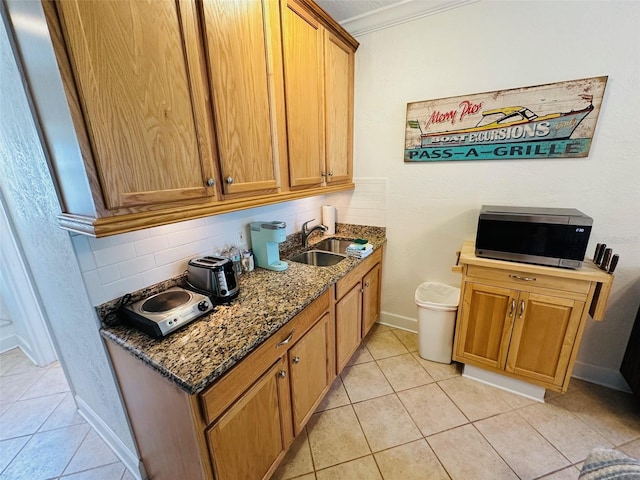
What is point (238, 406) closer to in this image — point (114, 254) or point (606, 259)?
point (114, 254)

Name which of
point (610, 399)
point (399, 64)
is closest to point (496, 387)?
point (610, 399)

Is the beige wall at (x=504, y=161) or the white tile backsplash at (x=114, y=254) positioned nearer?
→ the white tile backsplash at (x=114, y=254)

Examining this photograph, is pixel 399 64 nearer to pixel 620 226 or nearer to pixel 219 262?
pixel 620 226

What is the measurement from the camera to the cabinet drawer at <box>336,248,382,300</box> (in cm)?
176

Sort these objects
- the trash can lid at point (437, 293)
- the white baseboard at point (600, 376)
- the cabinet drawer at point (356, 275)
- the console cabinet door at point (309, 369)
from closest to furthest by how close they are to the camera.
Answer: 1. the console cabinet door at point (309, 369)
2. the cabinet drawer at point (356, 275)
3. the white baseboard at point (600, 376)
4. the trash can lid at point (437, 293)

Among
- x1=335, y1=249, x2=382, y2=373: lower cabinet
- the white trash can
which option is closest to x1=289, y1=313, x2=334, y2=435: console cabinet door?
x1=335, y1=249, x2=382, y2=373: lower cabinet

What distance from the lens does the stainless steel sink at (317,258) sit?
6.92ft

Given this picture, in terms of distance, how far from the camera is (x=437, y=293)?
91.7 inches

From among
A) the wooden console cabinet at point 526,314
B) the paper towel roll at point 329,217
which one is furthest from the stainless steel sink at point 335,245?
the wooden console cabinet at point 526,314

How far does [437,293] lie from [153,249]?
212 cm

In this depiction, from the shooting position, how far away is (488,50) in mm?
1803

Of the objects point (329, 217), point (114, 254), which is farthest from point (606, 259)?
point (114, 254)

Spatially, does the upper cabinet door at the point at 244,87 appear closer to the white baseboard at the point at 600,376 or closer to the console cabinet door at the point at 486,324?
the console cabinet door at the point at 486,324

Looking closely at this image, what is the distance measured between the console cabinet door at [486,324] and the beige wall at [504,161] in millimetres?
457
